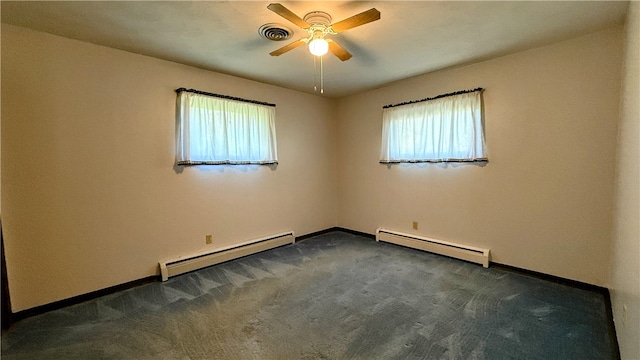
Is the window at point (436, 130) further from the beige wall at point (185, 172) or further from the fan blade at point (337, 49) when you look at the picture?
the fan blade at point (337, 49)

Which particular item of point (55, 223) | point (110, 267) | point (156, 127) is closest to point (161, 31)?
point (156, 127)

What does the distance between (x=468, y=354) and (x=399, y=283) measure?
3.56 feet

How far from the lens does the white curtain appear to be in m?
3.13

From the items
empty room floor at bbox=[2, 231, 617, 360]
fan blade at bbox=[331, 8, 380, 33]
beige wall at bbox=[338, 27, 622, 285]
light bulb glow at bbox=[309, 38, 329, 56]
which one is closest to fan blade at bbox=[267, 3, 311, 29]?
light bulb glow at bbox=[309, 38, 329, 56]

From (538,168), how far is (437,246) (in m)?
1.49

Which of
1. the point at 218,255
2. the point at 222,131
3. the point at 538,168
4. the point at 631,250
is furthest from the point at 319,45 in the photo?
the point at 218,255

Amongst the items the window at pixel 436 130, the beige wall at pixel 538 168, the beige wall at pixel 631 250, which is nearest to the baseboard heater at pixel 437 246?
the beige wall at pixel 538 168

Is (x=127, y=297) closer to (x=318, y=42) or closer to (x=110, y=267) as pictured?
(x=110, y=267)

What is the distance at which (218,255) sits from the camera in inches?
134

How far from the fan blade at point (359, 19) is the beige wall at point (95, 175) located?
2.09 meters

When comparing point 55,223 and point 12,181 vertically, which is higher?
point 12,181

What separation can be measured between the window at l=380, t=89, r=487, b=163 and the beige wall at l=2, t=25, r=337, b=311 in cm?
217

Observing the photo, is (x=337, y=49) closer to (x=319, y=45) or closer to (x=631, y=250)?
(x=319, y=45)

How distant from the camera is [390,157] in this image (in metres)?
4.12
